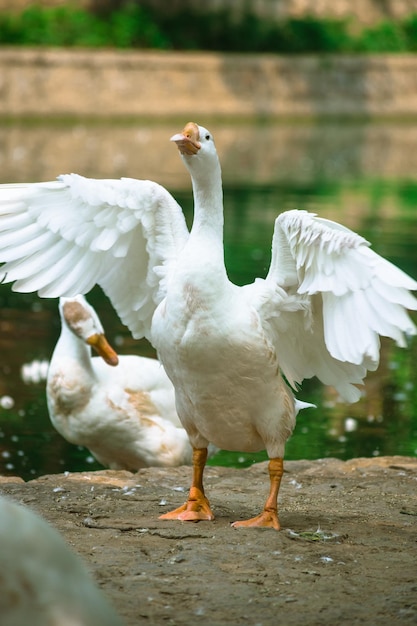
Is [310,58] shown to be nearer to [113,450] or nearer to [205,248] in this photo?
[113,450]

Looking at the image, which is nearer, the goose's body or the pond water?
the goose's body

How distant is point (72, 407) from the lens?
26.1 feet

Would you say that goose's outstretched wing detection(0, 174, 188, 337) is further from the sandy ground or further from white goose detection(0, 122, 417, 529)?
the sandy ground

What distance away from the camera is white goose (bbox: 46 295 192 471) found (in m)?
7.90

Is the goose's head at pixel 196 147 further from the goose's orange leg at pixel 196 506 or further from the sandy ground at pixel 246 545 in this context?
the sandy ground at pixel 246 545

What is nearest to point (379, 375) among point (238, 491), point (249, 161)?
point (238, 491)

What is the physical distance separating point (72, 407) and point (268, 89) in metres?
27.6

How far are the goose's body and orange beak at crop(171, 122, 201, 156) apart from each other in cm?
235

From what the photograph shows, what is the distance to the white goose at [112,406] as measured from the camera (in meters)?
7.90

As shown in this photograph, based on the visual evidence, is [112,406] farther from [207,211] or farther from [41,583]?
[41,583]

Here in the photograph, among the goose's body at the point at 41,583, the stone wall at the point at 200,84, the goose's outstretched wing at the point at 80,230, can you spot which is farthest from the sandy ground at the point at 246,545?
the stone wall at the point at 200,84

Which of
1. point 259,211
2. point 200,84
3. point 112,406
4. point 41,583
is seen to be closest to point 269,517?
point 41,583

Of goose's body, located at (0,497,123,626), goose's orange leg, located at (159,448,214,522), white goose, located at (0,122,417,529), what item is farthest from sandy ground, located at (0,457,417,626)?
goose's body, located at (0,497,123,626)

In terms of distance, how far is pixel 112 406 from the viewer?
7922 mm
